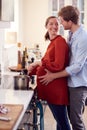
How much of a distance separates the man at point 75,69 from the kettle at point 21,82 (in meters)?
0.26

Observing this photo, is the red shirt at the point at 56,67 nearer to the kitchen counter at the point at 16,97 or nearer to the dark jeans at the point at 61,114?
the dark jeans at the point at 61,114

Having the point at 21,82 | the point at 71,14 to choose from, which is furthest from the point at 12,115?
the point at 71,14

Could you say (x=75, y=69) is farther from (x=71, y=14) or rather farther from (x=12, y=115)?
(x=12, y=115)

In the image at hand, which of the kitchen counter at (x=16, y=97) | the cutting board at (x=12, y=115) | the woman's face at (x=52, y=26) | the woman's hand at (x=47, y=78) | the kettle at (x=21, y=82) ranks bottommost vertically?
the kitchen counter at (x=16, y=97)

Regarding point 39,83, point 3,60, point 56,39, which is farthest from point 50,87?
point 3,60

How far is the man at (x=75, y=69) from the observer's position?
79.5 inches

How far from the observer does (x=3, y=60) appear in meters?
3.25

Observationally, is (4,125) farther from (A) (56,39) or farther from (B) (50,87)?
(A) (56,39)

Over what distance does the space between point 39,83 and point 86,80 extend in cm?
40

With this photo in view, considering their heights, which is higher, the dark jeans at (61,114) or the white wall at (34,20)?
the white wall at (34,20)

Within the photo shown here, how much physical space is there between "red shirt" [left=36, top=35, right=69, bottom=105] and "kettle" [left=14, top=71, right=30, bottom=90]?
204 mm

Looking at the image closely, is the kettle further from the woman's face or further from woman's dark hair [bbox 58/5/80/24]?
woman's dark hair [bbox 58/5/80/24]

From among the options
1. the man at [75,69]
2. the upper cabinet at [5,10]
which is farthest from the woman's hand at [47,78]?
the upper cabinet at [5,10]

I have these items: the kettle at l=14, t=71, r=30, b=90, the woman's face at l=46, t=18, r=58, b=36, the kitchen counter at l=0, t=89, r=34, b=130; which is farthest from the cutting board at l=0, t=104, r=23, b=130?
the woman's face at l=46, t=18, r=58, b=36
